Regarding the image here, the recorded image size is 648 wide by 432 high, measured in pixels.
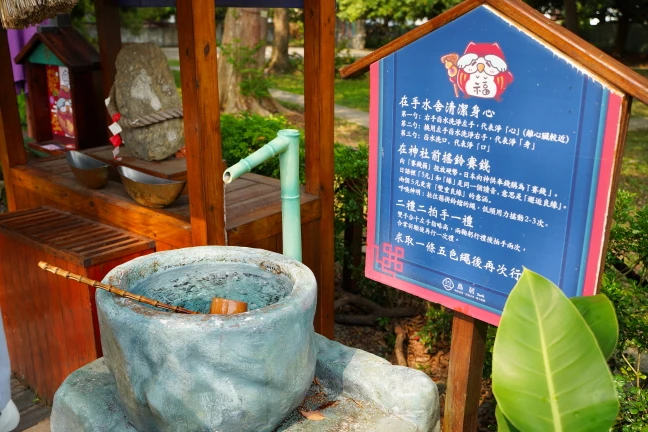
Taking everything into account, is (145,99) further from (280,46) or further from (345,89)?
(280,46)

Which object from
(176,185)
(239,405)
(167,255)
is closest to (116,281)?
(167,255)

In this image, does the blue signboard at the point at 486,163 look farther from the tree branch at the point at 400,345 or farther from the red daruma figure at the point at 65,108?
the red daruma figure at the point at 65,108

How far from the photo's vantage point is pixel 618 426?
9.49 feet

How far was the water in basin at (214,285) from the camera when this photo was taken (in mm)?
2607

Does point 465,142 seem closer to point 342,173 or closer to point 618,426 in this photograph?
point 618,426

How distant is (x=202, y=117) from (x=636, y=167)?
670 cm

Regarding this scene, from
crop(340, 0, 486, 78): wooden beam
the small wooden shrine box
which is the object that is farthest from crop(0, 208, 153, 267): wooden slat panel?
crop(340, 0, 486, 78): wooden beam

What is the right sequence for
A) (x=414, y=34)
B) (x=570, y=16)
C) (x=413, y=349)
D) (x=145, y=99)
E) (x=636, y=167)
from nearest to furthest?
(x=414, y=34) → (x=145, y=99) → (x=413, y=349) → (x=636, y=167) → (x=570, y=16)

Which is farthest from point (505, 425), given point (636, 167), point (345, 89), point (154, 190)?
point (345, 89)

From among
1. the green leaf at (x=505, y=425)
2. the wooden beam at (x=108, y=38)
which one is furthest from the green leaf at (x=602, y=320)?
the wooden beam at (x=108, y=38)

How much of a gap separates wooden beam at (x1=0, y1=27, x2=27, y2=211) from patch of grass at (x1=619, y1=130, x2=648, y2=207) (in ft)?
18.3

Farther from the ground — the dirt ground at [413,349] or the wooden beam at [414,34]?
the wooden beam at [414,34]

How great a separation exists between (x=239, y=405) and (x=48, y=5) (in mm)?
1733

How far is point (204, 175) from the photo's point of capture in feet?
9.88
